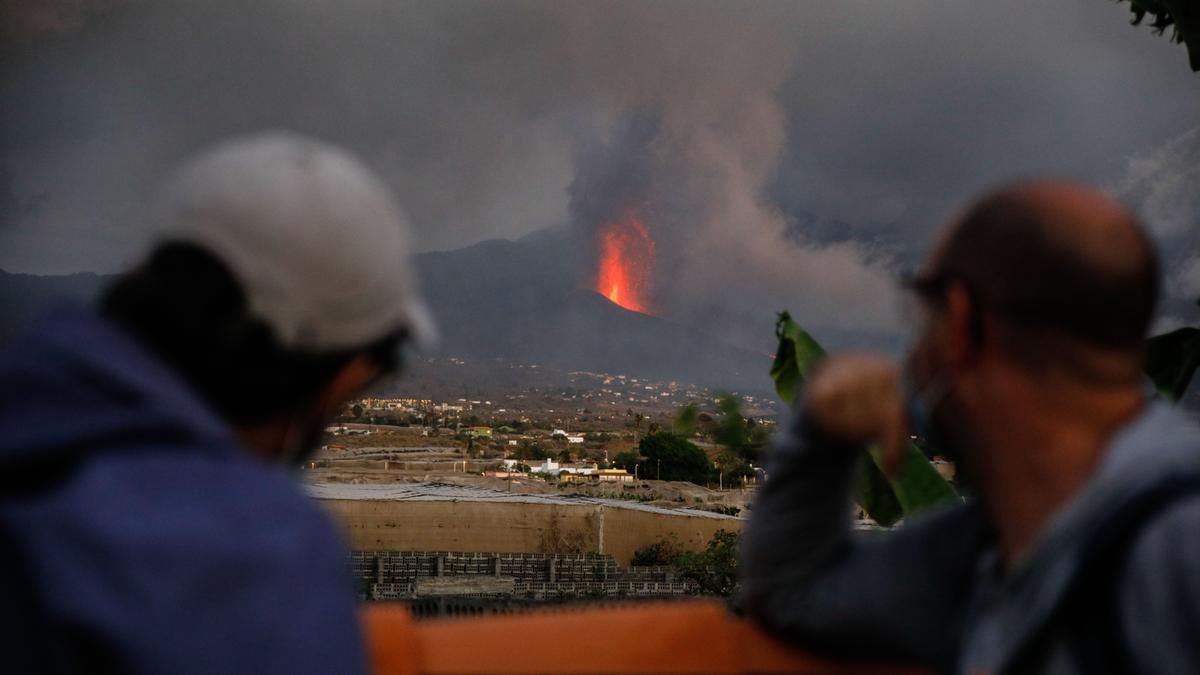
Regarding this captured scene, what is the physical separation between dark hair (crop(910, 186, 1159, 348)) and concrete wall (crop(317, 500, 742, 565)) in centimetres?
6277

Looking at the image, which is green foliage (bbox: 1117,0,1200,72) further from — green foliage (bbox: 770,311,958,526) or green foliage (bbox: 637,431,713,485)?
green foliage (bbox: 637,431,713,485)

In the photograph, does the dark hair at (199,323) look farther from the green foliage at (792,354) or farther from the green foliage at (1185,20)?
the green foliage at (1185,20)

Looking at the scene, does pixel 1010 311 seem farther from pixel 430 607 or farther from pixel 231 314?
pixel 430 607

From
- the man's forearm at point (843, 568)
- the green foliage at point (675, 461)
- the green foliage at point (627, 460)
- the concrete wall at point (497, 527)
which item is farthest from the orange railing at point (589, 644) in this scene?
the green foliage at point (627, 460)

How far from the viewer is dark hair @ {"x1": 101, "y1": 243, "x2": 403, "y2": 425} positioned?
1.10 meters

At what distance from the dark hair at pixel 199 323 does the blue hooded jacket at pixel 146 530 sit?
0.16ft

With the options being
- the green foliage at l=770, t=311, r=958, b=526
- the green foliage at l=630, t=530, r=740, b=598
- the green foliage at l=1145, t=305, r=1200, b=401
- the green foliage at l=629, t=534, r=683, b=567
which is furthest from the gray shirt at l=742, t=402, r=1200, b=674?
the green foliage at l=629, t=534, r=683, b=567

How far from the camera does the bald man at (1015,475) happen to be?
1013 millimetres

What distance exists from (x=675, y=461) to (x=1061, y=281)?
94.1 m

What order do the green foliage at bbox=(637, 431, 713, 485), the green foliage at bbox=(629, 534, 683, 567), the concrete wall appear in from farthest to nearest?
the green foliage at bbox=(637, 431, 713, 485)
the concrete wall
the green foliage at bbox=(629, 534, 683, 567)

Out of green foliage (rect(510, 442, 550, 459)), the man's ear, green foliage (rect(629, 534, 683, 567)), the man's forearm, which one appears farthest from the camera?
green foliage (rect(510, 442, 550, 459))

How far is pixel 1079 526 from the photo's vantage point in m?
1.05

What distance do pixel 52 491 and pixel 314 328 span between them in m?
0.33

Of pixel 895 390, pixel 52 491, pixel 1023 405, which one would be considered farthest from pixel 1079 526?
pixel 52 491
